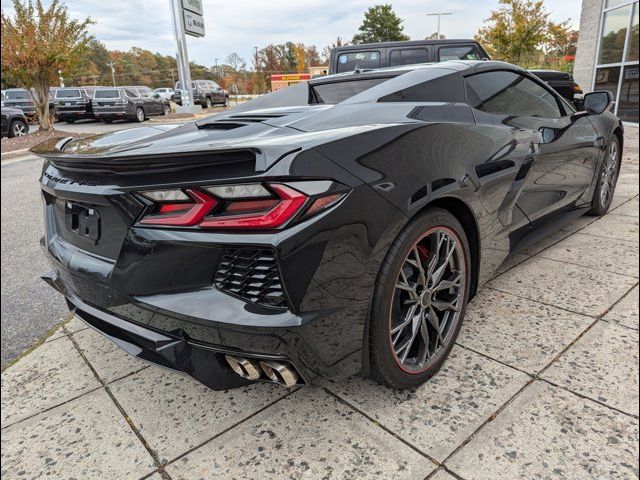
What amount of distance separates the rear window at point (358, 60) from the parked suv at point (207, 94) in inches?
908

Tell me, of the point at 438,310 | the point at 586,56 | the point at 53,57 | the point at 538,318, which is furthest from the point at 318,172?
the point at 53,57

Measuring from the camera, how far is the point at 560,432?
1800 millimetres

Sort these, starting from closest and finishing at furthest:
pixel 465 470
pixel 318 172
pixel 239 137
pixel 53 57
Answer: pixel 318 172 < pixel 465 470 < pixel 239 137 < pixel 53 57

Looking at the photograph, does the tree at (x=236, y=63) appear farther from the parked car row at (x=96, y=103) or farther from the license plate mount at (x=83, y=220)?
the license plate mount at (x=83, y=220)

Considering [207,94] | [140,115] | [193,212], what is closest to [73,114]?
[140,115]

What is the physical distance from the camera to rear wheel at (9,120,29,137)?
55.2ft

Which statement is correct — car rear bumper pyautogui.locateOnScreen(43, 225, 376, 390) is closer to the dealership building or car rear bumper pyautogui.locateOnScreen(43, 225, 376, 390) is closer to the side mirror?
the side mirror

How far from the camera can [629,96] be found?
11.7m

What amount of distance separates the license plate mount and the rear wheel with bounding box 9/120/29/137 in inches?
726

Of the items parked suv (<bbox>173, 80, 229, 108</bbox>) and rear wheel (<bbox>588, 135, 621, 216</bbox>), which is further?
parked suv (<bbox>173, 80, 229, 108</bbox>)

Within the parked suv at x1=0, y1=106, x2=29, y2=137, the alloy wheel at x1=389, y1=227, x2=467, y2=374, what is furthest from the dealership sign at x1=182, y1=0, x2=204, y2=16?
the alloy wheel at x1=389, y1=227, x2=467, y2=374

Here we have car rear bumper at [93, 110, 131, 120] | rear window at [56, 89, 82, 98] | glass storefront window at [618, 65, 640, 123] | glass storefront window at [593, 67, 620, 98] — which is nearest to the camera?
glass storefront window at [618, 65, 640, 123]

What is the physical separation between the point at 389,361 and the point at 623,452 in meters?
0.91

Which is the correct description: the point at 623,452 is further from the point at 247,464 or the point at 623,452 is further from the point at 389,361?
the point at 247,464
